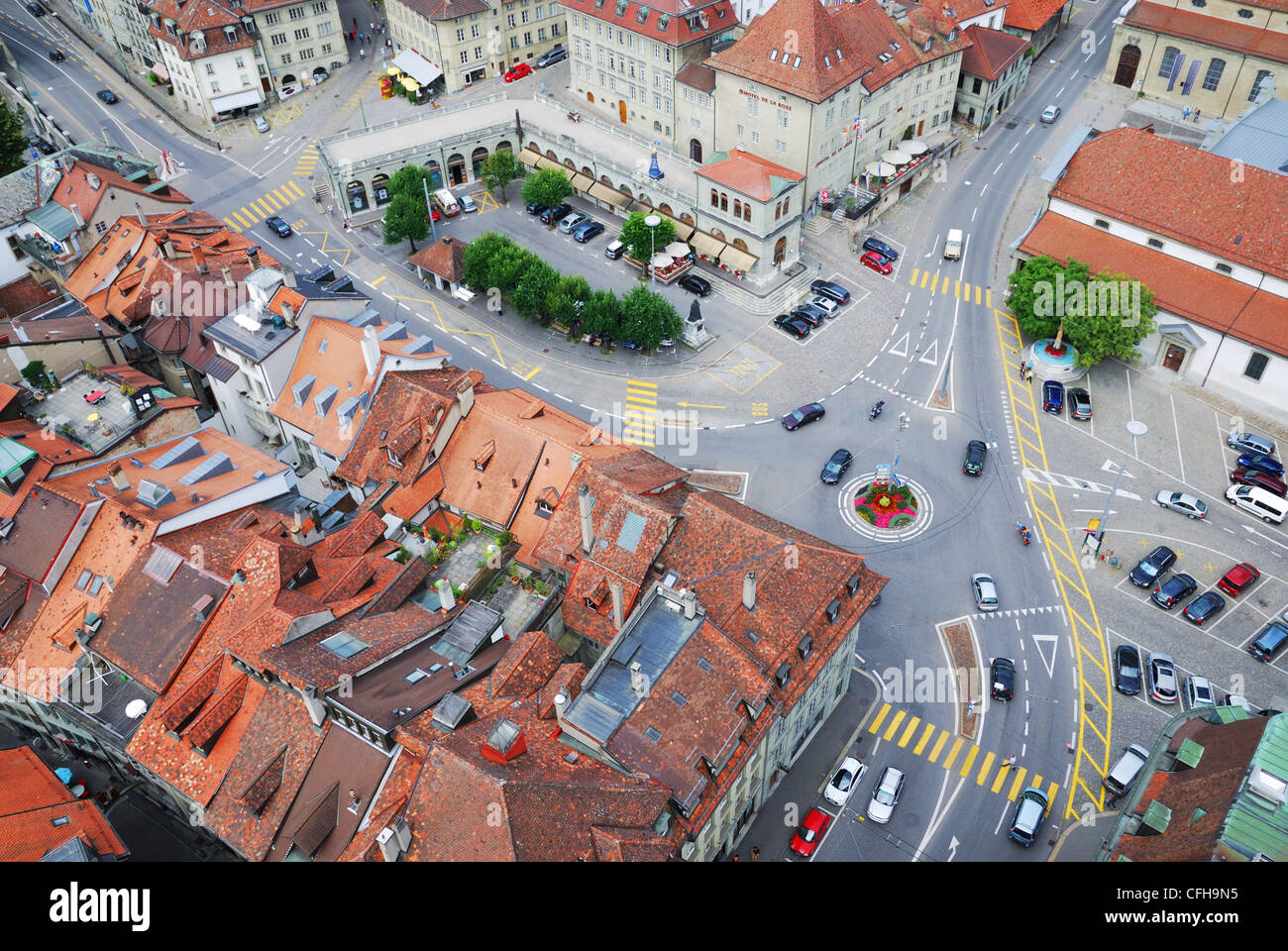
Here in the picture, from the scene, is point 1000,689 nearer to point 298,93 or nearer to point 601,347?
point 601,347

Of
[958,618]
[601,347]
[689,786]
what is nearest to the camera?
[689,786]

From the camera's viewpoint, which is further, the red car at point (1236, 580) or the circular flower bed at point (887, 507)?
the circular flower bed at point (887, 507)

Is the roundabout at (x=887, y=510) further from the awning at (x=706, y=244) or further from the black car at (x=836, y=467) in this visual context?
the awning at (x=706, y=244)

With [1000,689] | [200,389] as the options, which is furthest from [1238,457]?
[200,389]

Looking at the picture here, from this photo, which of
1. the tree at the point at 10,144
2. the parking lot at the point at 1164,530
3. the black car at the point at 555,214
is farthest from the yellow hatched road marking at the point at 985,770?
the tree at the point at 10,144

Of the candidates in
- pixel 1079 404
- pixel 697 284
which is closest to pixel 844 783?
pixel 1079 404
